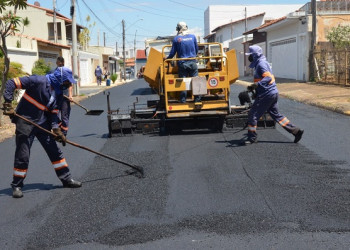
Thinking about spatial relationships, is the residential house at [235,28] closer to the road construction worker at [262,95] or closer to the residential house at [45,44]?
the residential house at [45,44]

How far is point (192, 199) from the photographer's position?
18.4ft

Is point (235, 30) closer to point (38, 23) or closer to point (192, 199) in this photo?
point (38, 23)

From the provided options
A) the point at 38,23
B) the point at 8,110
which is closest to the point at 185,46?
the point at 8,110

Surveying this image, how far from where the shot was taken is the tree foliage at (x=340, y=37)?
24.0m

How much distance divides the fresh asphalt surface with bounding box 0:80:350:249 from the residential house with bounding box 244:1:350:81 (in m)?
18.3

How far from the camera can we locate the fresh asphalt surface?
4.45 meters

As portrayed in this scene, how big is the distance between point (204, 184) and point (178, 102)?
435 centimetres

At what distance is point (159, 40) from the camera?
23.3 metres

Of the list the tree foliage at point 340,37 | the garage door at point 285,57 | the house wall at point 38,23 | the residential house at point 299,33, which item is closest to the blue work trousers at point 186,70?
the tree foliage at point 340,37

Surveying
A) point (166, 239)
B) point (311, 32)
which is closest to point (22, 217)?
point (166, 239)

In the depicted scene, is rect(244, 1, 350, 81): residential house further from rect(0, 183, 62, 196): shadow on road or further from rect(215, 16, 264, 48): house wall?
rect(215, 16, 264, 48): house wall

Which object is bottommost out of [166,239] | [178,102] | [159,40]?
Result: [166,239]

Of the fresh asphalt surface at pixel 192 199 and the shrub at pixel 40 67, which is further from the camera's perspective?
the shrub at pixel 40 67

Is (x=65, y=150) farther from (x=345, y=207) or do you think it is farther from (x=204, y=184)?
(x=345, y=207)
